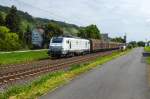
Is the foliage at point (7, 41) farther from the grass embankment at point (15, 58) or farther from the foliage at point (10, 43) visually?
the grass embankment at point (15, 58)

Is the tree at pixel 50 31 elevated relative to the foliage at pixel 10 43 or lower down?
elevated

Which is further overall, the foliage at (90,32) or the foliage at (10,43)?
the foliage at (90,32)

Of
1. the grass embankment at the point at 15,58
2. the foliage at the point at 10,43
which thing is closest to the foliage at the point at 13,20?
the foliage at the point at 10,43

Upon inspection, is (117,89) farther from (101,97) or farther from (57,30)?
(57,30)

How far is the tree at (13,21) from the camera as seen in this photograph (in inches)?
4788

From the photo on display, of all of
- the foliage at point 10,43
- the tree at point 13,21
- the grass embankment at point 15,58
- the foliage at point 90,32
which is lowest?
the grass embankment at point 15,58

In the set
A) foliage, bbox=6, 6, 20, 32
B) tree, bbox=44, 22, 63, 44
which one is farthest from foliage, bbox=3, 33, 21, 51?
foliage, bbox=6, 6, 20, 32

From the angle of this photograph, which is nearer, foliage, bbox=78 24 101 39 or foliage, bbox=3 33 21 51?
foliage, bbox=3 33 21 51

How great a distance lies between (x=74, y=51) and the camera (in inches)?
2217

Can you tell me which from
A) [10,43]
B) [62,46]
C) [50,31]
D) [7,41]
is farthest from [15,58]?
[50,31]

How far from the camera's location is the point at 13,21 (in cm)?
12150

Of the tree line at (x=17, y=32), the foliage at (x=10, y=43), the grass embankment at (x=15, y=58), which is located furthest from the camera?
the tree line at (x=17, y=32)

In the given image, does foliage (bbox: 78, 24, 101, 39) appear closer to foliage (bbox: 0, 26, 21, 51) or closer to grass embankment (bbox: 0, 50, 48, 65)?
foliage (bbox: 0, 26, 21, 51)

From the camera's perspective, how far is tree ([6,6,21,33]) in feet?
399
